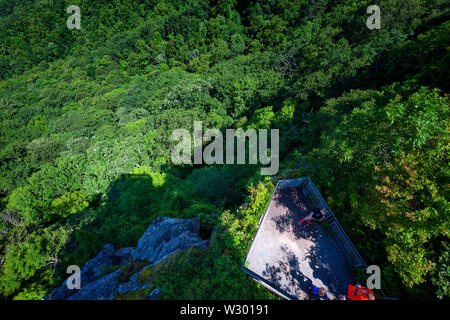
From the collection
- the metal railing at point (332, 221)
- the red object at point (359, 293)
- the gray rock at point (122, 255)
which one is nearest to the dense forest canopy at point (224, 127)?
the metal railing at point (332, 221)

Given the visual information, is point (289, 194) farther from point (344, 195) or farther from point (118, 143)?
point (118, 143)

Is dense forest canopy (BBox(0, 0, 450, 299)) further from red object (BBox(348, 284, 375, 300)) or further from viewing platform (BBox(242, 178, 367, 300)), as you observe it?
red object (BBox(348, 284, 375, 300))

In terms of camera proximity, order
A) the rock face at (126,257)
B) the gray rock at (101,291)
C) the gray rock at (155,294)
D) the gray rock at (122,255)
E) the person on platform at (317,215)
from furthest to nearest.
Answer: the gray rock at (122,255), the rock face at (126,257), the gray rock at (101,291), the person on platform at (317,215), the gray rock at (155,294)

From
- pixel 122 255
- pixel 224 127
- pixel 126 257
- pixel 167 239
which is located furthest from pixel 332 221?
pixel 224 127

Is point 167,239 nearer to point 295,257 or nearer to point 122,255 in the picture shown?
point 122,255

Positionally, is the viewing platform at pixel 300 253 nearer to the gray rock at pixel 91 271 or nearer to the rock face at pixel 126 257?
the rock face at pixel 126 257

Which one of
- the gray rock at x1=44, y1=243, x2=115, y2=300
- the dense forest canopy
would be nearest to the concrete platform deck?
the dense forest canopy
